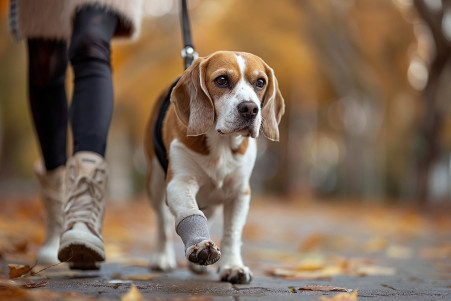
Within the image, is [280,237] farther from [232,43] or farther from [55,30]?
[232,43]

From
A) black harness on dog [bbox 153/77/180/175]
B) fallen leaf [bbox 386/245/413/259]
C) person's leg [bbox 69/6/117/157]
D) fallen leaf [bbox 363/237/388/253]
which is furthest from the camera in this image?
fallen leaf [bbox 363/237/388/253]

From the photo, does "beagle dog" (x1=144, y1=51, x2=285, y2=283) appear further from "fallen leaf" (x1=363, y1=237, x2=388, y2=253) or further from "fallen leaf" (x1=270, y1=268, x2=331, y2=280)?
"fallen leaf" (x1=363, y1=237, x2=388, y2=253)

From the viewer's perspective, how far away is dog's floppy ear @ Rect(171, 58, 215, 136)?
2705mm

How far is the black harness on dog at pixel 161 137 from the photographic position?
10.2 feet

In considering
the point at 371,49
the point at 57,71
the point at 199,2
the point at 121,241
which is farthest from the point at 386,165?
the point at 57,71

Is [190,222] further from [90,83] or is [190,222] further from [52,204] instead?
[52,204]

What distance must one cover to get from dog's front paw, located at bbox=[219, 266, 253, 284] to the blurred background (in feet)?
33.0

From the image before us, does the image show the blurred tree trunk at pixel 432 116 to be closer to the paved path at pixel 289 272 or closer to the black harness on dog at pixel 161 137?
the paved path at pixel 289 272

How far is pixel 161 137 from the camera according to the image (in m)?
3.17

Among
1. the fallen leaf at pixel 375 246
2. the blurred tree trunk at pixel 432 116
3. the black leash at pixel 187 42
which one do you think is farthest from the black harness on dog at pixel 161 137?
the blurred tree trunk at pixel 432 116

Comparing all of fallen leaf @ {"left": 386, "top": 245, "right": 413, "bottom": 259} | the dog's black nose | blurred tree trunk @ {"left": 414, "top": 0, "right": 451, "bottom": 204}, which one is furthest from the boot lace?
blurred tree trunk @ {"left": 414, "top": 0, "right": 451, "bottom": 204}

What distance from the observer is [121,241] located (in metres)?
5.32

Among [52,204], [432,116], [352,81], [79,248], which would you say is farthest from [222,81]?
[352,81]

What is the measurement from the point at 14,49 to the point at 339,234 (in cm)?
1391
